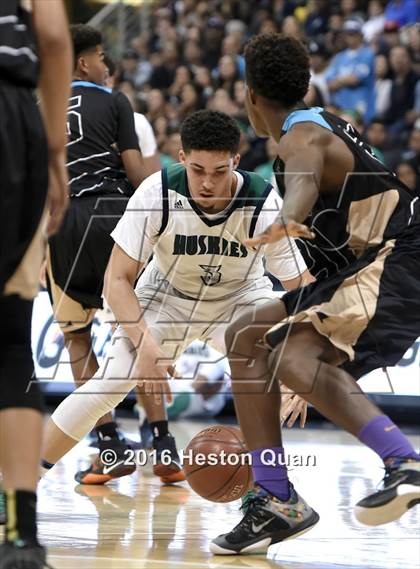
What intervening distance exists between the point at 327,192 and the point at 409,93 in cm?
812

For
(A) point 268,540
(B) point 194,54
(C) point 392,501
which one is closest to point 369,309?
(C) point 392,501

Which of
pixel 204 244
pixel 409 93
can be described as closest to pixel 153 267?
pixel 204 244

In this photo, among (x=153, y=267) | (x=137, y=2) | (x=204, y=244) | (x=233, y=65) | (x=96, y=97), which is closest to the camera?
(x=204, y=244)

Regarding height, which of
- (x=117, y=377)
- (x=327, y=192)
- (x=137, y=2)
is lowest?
(x=137, y=2)

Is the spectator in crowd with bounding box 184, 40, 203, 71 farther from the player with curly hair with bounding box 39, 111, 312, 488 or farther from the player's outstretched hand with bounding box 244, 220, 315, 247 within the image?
the player's outstretched hand with bounding box 244, 220, 315, 247

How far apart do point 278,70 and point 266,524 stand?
1817 mm

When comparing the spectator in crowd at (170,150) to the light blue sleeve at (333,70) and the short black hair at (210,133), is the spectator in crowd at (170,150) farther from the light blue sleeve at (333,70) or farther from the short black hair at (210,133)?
the short black hair at (210,133)

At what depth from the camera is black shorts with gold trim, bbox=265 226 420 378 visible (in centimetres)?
400

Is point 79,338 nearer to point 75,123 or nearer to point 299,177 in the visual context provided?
point 75,123

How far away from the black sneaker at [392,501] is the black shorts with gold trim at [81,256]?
2.85 metres

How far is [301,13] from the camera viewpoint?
14539 millimetres

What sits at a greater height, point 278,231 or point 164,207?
point 278,231

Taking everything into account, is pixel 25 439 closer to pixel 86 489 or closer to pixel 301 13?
pixel 86 489

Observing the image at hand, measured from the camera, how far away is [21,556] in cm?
315
